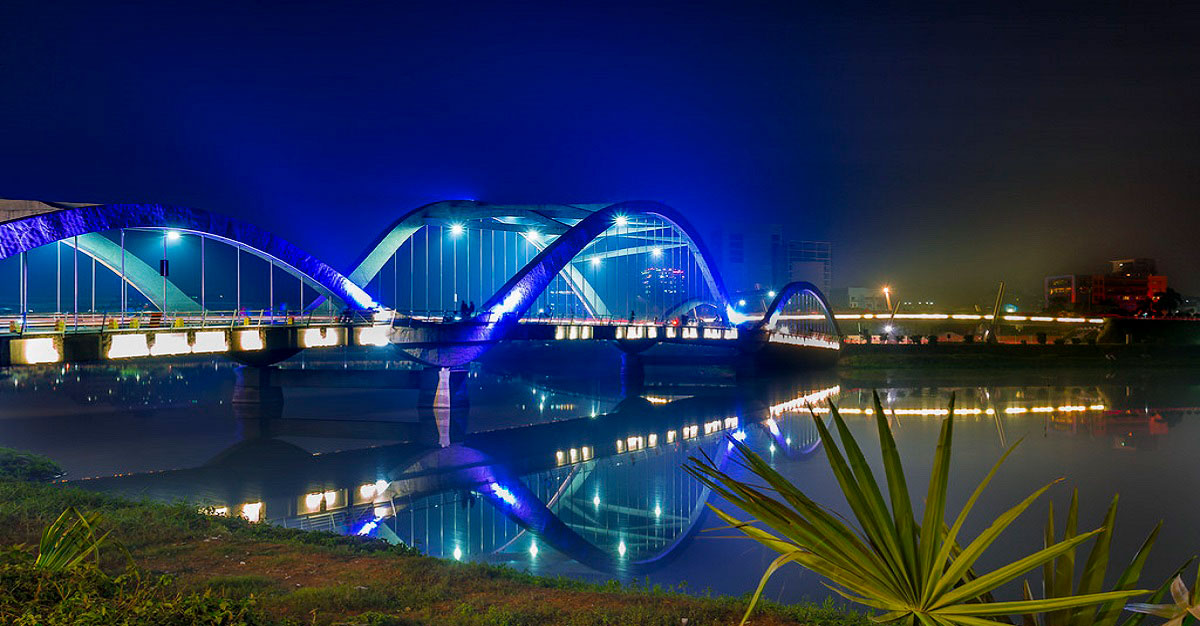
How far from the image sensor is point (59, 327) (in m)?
26.6

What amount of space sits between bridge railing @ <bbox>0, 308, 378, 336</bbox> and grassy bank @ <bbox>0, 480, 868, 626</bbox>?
12102 mm

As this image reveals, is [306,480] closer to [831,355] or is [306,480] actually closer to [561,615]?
[561,615]

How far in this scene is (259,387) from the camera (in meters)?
43.9

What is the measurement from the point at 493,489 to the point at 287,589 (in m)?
14.7

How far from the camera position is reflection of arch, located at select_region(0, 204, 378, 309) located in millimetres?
26422

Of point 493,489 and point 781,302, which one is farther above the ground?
point 781,302

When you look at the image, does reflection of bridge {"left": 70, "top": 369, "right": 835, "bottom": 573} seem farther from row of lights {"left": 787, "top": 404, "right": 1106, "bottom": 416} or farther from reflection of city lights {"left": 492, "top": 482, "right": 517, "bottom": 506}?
row of lights {"left": 787, "top": 404, "right": 1106, "bottom": 416}

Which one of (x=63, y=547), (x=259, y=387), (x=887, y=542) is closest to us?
(x=887, y=542)

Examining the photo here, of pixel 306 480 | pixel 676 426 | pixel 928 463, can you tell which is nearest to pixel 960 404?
pixel 676 426

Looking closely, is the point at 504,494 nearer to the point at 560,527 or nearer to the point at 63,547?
the point at 560,527

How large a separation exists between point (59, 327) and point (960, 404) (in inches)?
1761

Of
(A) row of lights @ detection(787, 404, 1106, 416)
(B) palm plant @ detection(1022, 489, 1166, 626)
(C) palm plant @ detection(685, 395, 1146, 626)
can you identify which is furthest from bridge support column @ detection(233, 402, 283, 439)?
(B) palm plant @ detection(1022, 489, 1166, 626)

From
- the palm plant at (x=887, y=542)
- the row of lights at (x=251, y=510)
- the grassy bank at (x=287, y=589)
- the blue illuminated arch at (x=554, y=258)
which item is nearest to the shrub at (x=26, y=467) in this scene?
the row of lights at (x=251, y=510)

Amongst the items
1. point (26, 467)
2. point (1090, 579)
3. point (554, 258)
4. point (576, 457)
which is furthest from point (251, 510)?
point (554, 258)
